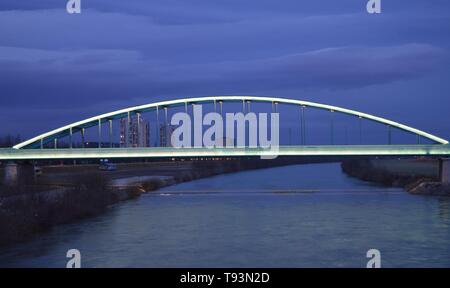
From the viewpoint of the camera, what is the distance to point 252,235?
2595cm

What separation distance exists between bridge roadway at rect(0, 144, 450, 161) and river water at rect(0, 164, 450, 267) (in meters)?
4.00

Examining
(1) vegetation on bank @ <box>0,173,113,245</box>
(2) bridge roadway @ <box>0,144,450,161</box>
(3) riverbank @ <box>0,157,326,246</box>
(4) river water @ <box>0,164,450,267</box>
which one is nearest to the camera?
(4) river water @ <box>0,164,450,267</box>

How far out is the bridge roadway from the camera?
139 ft

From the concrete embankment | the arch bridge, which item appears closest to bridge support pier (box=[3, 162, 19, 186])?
the arch bridge

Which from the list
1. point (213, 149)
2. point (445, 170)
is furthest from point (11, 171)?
point (445, 170)

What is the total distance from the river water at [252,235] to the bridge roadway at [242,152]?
13.1 feet

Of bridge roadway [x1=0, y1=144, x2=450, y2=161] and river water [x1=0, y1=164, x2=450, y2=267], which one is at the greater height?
bridge roadway [x1=0, y1=144, x2=450, y2=161]

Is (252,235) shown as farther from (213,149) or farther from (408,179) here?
(408,179)

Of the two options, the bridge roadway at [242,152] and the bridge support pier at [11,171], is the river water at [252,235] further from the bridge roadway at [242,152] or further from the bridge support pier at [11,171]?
the bridge support pier at [11,171]

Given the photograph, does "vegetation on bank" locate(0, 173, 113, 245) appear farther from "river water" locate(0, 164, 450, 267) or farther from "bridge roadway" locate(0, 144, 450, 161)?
"bridge roadway" locate(0, 144, 450, 161)

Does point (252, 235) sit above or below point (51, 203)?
below

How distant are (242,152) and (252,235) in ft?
55.9

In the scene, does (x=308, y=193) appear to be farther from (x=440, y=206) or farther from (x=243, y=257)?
(x=243, y=257)
